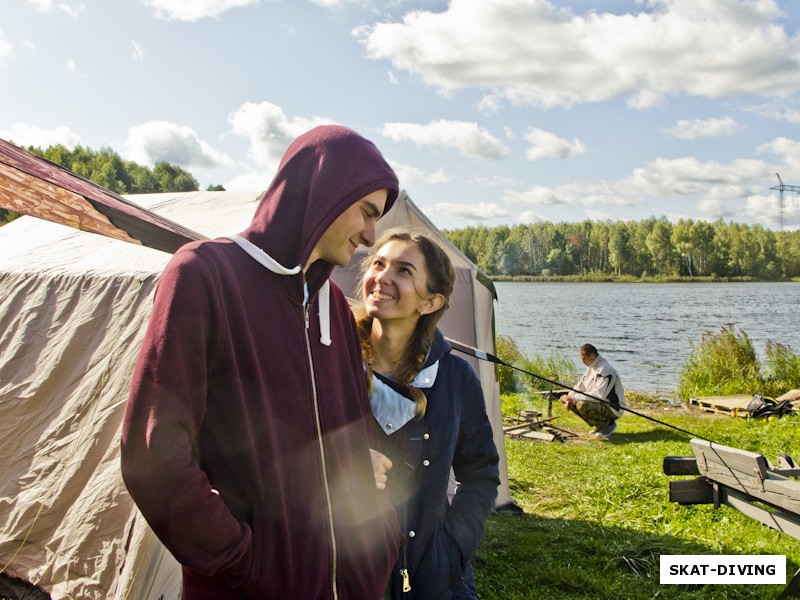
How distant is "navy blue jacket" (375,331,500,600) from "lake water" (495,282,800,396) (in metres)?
12.2

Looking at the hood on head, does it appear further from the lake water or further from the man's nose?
the lake water

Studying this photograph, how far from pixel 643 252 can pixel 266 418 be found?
8386 centimetres

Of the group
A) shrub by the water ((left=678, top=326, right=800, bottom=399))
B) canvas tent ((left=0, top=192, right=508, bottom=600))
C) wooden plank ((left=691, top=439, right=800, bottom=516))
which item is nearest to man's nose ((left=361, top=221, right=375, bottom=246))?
canvas tent ((left=0, top=192, right=508, bottom=600))

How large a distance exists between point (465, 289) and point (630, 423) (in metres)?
5.99

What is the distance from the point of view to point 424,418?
228cm

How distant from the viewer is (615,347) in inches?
1002

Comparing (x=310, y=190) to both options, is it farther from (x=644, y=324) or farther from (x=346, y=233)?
(x=644, y=324)

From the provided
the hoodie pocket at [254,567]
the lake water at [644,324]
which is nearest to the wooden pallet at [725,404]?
the lake water at [644,324]

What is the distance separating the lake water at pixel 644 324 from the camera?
21203 millimetres

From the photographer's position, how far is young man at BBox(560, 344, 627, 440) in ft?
30.1

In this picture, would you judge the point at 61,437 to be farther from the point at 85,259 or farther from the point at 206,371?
the point at 206,371

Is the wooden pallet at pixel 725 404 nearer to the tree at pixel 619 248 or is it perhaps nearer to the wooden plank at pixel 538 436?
the wooden plank at pixel 538 436

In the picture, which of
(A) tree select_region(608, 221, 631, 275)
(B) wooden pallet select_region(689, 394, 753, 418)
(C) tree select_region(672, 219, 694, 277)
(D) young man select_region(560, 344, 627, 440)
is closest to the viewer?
(D) young man select_region(560, 344, 627, 440)

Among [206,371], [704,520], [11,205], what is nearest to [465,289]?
[704,520]
